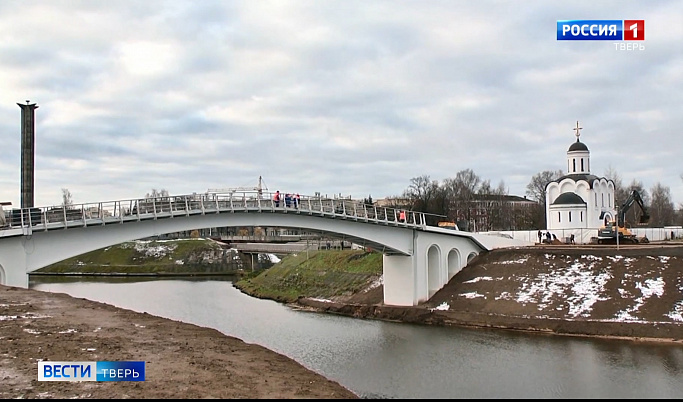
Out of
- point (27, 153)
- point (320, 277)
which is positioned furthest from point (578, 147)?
point (27, 153)

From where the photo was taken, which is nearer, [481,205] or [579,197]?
[579,197]

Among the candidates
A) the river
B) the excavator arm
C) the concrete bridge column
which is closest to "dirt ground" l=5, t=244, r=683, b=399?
the concrete bridge column

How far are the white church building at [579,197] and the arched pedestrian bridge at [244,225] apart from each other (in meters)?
12.2

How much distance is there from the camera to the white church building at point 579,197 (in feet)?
197

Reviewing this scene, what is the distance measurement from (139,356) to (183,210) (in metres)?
14.4

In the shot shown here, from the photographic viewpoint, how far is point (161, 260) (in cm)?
8794

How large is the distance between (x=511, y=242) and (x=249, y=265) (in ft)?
148

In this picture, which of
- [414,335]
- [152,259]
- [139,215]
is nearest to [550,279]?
[414,335]

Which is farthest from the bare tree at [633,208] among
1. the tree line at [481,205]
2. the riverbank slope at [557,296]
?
the riverbank slope at [557,296]

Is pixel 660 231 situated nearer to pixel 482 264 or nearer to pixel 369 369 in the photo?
pixel 482 264

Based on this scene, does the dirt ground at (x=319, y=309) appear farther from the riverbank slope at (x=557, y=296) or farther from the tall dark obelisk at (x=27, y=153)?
the tall dark obelisk at (x=27, y=153)

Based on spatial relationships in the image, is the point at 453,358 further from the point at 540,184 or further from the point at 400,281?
the point at 540,184

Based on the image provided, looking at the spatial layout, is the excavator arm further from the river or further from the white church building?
the river

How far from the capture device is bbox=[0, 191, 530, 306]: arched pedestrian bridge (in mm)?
26344
